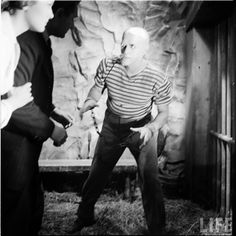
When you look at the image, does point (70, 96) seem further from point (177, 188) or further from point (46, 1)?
point (177, 188)

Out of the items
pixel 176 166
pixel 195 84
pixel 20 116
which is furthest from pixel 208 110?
pixel 20 116

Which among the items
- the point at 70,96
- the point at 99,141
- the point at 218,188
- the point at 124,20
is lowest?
the point at 218,188

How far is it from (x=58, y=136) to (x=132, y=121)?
53cm

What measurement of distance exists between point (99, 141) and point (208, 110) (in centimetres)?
81

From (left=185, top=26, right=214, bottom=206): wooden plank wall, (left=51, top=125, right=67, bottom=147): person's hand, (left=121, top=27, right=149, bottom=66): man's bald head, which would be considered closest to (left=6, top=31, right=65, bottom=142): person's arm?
(left=51, top=125, right=67, bottom=147): person's hand

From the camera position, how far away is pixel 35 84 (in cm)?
226

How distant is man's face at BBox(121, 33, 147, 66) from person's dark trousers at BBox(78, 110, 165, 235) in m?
0.39

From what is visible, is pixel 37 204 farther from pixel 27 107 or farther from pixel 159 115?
pixel 159 115

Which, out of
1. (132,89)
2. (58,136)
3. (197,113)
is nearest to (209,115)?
(197,113)

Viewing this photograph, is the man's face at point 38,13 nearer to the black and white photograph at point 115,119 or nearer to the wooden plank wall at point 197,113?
the black and white photograph at point 115,119

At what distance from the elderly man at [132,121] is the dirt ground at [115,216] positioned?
0.05 metres

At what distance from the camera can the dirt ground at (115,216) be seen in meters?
2.29

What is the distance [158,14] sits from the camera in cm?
233

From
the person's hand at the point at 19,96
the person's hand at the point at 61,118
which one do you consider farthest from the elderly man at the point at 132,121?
the person's hand at the point at 19,96
